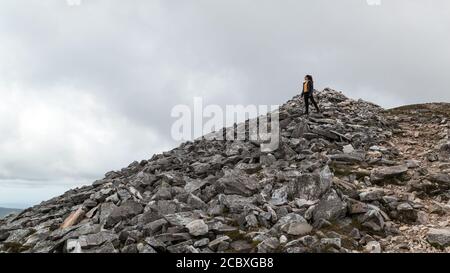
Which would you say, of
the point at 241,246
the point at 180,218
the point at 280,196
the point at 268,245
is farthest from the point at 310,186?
the point at 180,218

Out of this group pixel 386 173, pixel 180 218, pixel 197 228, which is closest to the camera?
pixel 197 228

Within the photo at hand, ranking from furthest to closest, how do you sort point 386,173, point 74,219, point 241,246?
point 386,173
point 74,219
point 241,246

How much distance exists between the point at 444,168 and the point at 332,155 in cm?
551

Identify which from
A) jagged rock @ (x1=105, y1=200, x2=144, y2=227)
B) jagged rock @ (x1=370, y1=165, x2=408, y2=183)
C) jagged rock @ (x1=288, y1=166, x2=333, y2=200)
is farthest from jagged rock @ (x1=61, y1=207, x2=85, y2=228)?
jagged rock @ (x1=370, y1=165, x2=408, y2=183)

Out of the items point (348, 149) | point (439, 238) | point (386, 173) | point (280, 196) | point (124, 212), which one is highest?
point (348, 149)

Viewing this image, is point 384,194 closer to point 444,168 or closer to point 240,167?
point 444,168

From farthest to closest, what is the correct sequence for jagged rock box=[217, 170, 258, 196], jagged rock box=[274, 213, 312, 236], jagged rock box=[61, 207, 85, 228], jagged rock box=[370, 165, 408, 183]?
jagged rock box=[370, 165, 408, 183]
jagged rock box=[61, 207, 85, 228]
jagged rock box=[217, 170, 258, 196]
jagged rock box=[274, 213, 312, 236]

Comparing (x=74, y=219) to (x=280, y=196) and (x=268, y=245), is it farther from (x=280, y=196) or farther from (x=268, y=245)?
(x=268, y=245)

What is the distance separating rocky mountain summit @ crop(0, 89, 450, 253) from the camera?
42.6 feet

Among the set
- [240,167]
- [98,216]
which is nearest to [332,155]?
[240,167]

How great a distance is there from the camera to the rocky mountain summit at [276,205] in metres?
13.0

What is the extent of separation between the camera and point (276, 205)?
15.7 meters

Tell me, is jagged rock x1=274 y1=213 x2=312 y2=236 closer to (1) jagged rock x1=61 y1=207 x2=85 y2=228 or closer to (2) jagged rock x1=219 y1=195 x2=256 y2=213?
(2) jagged rock x1=219 y1=195 x2=256 y2=213

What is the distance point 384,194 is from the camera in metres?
16.2
